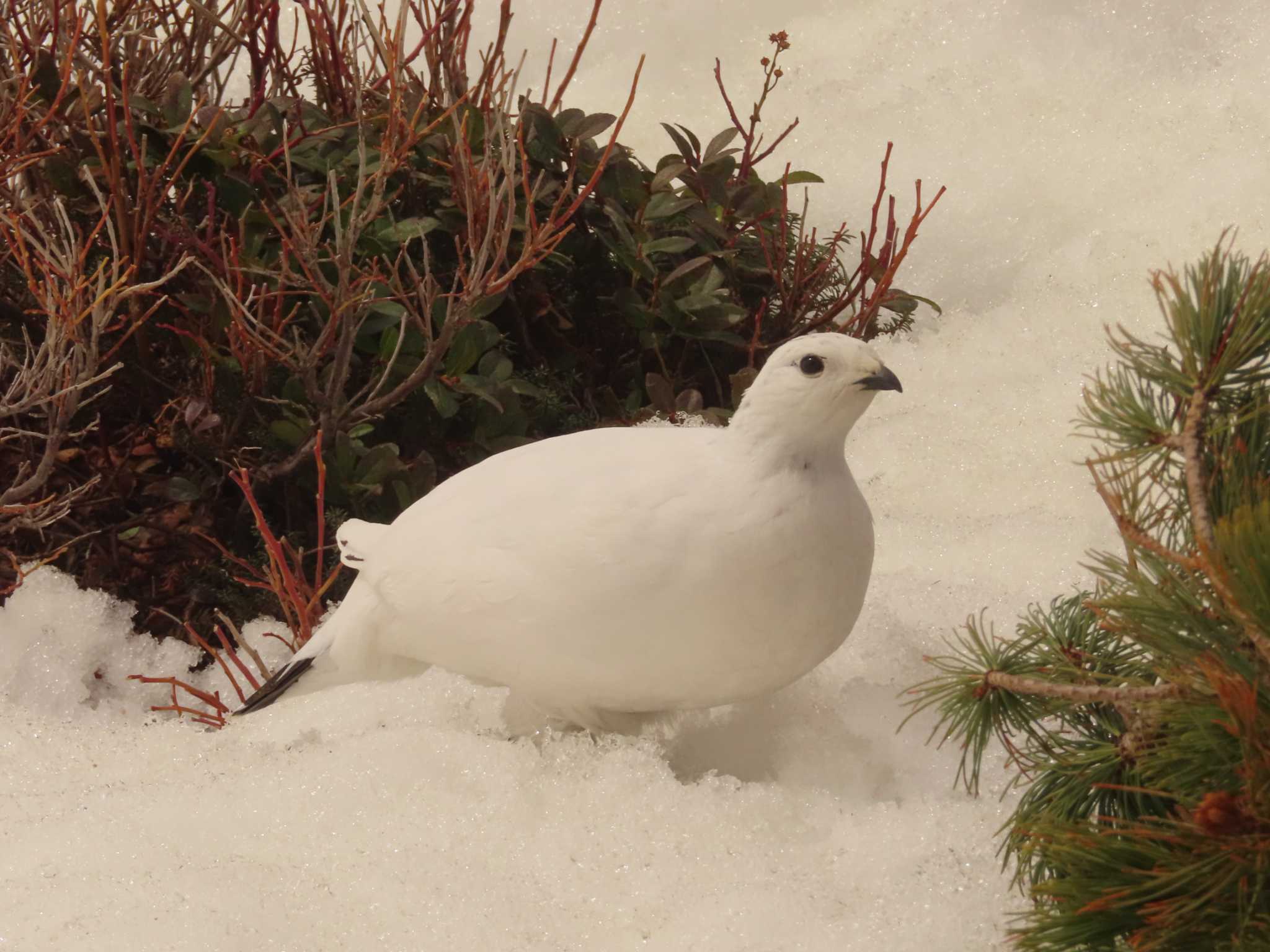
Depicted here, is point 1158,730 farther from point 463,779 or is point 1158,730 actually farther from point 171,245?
point 171,245

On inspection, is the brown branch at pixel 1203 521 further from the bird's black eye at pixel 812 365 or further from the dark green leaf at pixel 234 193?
the dark green leaf at pixel 234 193

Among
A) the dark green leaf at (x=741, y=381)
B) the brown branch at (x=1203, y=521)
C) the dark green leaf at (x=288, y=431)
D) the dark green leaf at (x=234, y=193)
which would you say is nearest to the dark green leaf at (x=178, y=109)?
the dark green leaf at (x=234, y=193)

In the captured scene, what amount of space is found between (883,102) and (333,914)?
2.61m

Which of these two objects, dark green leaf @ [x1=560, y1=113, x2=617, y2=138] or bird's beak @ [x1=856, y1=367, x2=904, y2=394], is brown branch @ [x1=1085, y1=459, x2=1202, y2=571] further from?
dark green leaf @ [x1=560, y1=113, x2=617, y2=138]

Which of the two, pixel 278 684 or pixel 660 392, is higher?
pixel 660 392

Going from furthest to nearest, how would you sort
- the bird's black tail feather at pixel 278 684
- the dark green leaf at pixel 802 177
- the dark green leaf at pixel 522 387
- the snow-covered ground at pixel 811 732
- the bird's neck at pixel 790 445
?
the dark green leaf at pixel 802 177, the dark green leaf at pixel 522 387, the bird's black tail feather at pixel 278 684, the bird's neck at pixel 790 445, the snow-covered ground at pixel 811 732

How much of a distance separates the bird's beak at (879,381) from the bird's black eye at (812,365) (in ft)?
0.13

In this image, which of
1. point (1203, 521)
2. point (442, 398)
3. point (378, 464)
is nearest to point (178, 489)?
point (378, 464)

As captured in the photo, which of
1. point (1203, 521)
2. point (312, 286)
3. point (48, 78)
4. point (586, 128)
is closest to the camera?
point (1203, 521)

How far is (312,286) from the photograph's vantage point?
2006 mm

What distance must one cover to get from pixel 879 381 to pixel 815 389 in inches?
2.6

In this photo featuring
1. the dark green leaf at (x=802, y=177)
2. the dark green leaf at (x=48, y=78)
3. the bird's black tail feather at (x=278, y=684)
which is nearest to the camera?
the bird's black tail feather at (x=278, y=684)

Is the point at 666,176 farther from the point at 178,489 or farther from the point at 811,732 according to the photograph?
the point at 811,732

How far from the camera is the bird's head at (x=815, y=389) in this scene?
4.47 feet
